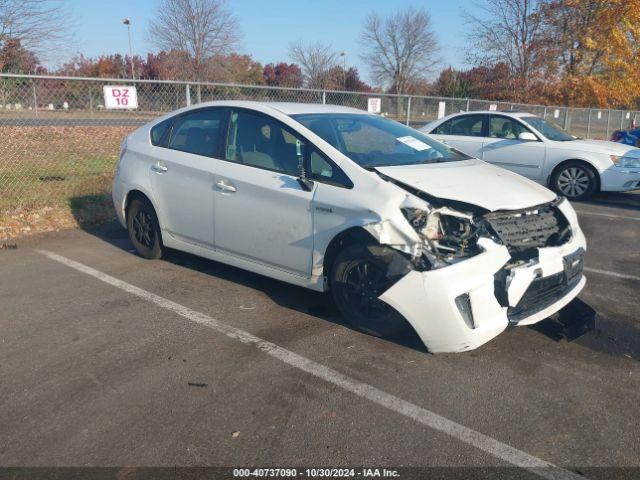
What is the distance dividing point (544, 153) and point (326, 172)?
7.06m

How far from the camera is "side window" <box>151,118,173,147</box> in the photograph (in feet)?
18.3

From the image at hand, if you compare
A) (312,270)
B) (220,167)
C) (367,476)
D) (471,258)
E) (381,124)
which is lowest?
(367,476)

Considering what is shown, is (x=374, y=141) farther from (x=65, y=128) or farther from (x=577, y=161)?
(x=65, y=128)

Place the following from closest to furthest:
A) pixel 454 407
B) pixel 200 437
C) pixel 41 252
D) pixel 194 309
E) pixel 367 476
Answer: pixel 367 476 < pixel 200 437 < pixel 454 407 < pixel 194 309 < pixel 41 252

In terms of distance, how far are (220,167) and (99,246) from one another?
2507 mm

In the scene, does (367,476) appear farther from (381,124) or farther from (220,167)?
(381,124)

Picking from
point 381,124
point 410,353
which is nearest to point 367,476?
point 410,353

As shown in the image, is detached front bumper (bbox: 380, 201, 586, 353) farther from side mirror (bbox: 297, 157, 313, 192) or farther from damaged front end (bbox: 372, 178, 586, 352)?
side mirror (bbox: 297, 157, 313, 192)

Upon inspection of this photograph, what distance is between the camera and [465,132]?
35.3ft

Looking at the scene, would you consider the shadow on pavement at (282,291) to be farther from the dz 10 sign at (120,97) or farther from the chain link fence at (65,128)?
the dz 10 sign at (120,97)

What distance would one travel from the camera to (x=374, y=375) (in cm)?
349

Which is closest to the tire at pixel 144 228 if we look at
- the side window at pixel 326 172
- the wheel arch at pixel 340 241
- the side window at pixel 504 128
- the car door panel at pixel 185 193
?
the car door panel at pixel 185 193

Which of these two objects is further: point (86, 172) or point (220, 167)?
point (86, 172)

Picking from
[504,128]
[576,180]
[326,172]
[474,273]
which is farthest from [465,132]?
[474,273]
